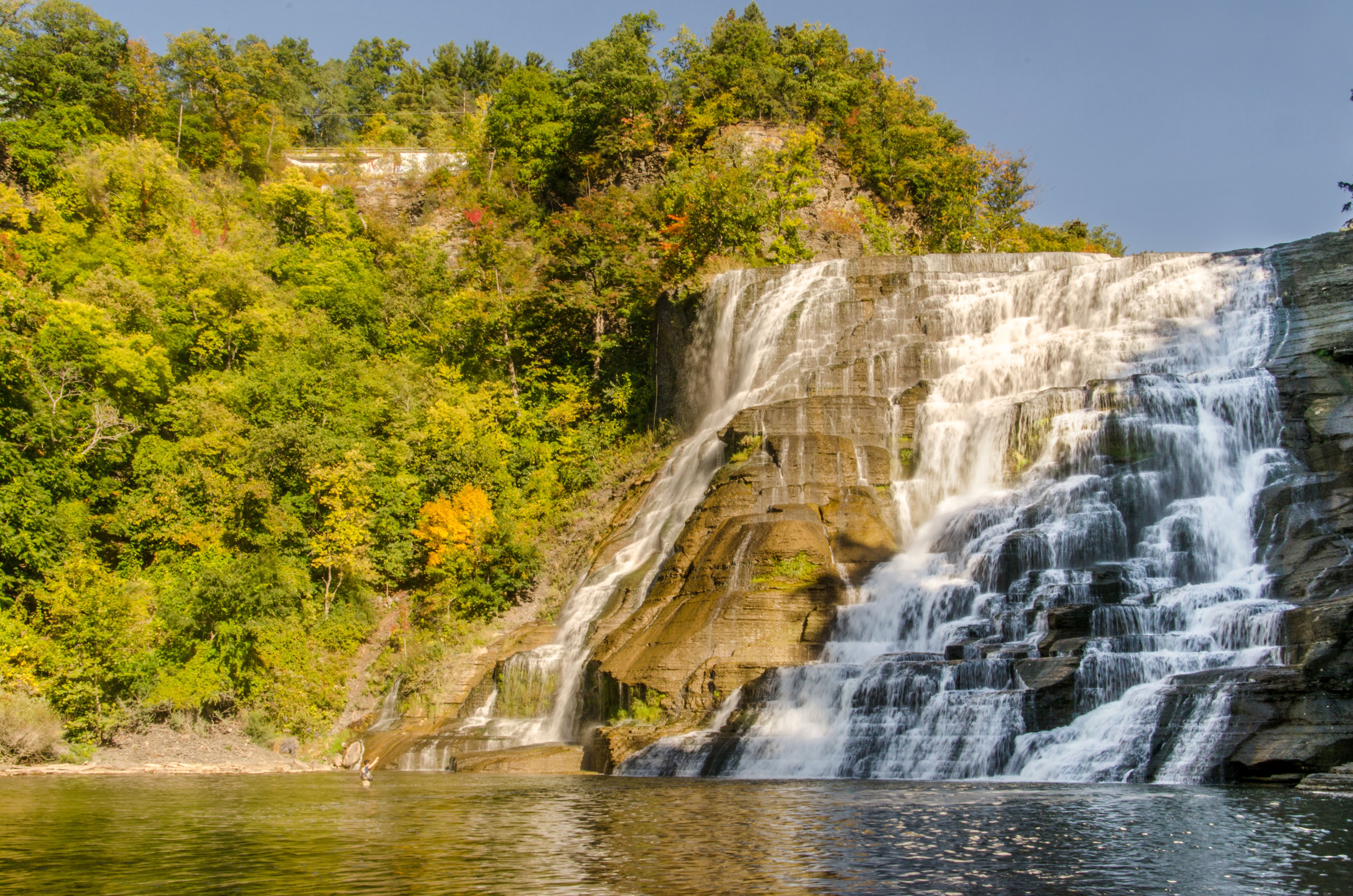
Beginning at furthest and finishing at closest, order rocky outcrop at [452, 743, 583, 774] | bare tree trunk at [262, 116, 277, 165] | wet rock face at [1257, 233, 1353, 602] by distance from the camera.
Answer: bare tree trunk at [262, 116, 277, 165]
rocky outcrop at [452, 743, 583, 774]
wet rock face at [1257, 233, 1353, 602]

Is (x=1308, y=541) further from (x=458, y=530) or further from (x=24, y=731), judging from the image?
(x=24, y=731)

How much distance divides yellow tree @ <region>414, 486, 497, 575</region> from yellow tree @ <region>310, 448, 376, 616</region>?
6.74ft

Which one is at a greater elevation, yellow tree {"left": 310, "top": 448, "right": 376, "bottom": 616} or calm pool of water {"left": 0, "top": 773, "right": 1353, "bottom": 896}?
yellow tree {"left": 310, "top": 448, "right": 376, "bottom": 616}

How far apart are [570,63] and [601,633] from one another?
47.8m

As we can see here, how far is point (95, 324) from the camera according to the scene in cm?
3972

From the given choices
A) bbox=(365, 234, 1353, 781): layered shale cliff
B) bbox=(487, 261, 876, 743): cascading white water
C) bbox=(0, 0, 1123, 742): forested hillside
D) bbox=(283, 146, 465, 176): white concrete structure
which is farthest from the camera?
bbox=(283, 146, 465, 176): white concrete structure

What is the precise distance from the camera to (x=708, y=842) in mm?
11055

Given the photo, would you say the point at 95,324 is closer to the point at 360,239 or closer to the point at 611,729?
the point at 360,239

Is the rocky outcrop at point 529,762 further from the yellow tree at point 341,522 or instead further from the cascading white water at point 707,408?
the yellow tree at point 341,522

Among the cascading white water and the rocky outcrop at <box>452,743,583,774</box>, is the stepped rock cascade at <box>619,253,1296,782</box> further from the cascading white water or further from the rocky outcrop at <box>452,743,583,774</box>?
the rocky outcrop at <box>452,743,583,774</box>

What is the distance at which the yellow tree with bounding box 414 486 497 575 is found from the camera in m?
36.0

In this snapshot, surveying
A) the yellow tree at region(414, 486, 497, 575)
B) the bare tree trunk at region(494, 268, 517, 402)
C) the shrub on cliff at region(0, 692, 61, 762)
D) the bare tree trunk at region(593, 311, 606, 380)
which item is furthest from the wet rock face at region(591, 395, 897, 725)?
the bare tree trunk at region(494, 268, 517, 402)

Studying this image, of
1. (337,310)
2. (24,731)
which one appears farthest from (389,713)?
(337,310)

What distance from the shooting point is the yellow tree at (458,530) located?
36.0m
